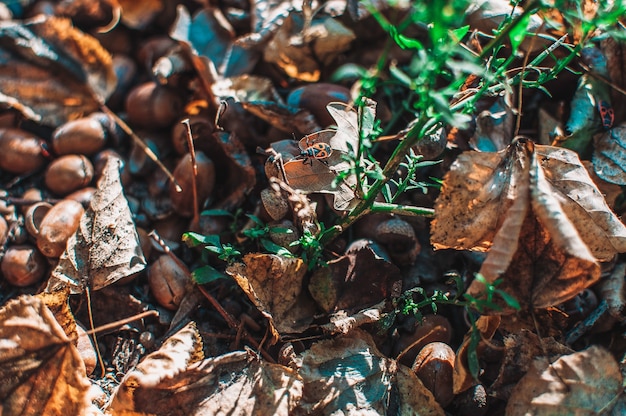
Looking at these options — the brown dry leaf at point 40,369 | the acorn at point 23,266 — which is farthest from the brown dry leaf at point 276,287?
the acorn at point 23,266

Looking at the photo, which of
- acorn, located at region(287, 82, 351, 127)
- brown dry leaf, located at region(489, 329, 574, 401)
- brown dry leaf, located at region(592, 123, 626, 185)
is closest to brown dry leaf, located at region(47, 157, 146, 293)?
acorn, located at region(287, 82, 351, 127)

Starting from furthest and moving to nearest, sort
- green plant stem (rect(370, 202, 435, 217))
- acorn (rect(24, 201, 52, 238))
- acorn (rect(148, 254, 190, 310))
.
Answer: acorn (rect(24, 201, 52, 238)), acorn (rect(148, 254, 190, 310)), green plant stem (rect(370, 202, 435, 217))

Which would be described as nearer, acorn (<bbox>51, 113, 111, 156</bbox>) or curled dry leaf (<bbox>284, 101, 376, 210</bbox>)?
curled dry leaf (<bbox>284, 101, 376, 210</bbox>)

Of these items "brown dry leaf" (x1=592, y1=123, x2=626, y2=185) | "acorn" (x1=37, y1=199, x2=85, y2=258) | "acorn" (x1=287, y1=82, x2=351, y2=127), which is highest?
"acorn" (x1=287, y1=82, x2=351, y2=127)

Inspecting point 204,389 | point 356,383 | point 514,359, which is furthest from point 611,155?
point 204,389

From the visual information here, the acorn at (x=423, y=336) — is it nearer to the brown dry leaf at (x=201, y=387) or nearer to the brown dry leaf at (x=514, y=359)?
the brown dry leaf at (x=514, y=359)

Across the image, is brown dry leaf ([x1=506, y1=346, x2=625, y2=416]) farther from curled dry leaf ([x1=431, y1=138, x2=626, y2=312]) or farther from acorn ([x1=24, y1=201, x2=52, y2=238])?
acorn ([x1=24, y1=201, x2=52, y2=238])
